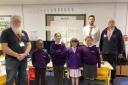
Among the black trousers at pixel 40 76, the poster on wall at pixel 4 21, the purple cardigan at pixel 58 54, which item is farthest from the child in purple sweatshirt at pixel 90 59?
the poster on wall at pixel 4 21

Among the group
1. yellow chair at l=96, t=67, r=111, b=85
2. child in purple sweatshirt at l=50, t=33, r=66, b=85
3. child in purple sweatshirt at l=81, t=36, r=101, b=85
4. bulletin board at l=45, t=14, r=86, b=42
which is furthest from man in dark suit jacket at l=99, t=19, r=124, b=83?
bulletin board at l=45, t=14, r=86, b=42

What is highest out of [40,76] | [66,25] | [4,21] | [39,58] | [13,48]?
[4,21]

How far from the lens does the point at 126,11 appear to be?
6289 mm

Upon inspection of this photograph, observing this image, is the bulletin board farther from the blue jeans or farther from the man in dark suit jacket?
the blue jeans

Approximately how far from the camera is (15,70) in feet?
11.5

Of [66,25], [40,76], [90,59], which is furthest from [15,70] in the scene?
[66,25]

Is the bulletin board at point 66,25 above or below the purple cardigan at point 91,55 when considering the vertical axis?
above

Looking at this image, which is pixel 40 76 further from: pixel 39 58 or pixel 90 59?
pixel 90 59

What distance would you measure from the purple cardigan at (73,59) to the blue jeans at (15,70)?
42.6 inches

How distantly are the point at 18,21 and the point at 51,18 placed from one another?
325 centimetres

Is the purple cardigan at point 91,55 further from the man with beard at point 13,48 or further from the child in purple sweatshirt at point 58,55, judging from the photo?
the man with beard at point 13,48

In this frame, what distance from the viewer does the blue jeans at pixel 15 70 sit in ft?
11.4

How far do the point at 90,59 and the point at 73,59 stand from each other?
34 cm

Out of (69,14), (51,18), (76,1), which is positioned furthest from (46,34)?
(76,1)
